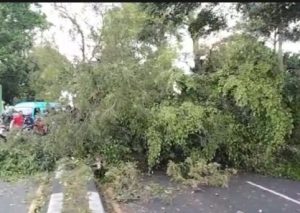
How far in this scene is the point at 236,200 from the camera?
29.2 feet

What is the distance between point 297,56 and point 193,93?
518 centimetres

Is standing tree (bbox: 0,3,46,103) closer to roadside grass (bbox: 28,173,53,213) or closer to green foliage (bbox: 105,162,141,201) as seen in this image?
roadside grass (bbox: 28,173,53,213)

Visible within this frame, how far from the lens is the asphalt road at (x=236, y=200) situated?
8.17m

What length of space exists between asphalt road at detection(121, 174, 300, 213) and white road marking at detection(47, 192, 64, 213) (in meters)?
1.21

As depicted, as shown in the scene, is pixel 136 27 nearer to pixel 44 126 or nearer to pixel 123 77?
pixel 123 77

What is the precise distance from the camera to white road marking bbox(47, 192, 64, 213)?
21.2 ft

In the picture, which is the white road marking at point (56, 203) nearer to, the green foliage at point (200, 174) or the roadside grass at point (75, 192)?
the roadside grass at point (75, 192)

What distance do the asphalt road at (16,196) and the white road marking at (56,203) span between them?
738 millimetres

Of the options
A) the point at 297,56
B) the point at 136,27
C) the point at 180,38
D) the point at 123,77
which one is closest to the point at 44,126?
the point at 123,77

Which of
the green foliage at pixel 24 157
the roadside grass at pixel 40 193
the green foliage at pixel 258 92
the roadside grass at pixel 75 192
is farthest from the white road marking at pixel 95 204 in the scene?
the green foliage at pixel 258 92

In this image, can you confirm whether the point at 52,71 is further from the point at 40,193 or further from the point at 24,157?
the point at 40,193

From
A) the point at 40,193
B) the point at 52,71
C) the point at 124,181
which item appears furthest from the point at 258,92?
the point at 40,193

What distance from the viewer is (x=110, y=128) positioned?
454 inches

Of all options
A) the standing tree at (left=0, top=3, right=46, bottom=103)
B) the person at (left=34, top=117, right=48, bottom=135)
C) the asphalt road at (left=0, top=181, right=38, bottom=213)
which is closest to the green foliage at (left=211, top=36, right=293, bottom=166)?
the person at (left=34, top=117, right=48, bottom=135)
